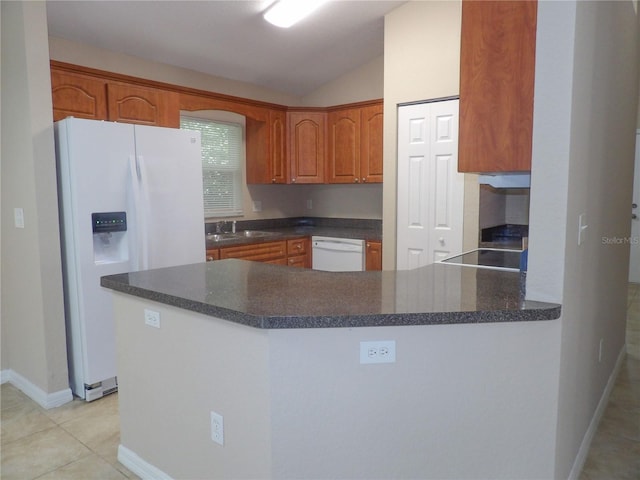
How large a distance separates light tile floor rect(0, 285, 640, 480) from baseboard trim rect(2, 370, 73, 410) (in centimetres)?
3

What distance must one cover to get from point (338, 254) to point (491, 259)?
2.20m

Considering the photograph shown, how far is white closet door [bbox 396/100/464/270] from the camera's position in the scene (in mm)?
→ 3713

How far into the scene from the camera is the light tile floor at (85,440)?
83.7 inches

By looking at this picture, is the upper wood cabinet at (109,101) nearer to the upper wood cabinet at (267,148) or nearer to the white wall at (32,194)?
the white wall at (32,194)

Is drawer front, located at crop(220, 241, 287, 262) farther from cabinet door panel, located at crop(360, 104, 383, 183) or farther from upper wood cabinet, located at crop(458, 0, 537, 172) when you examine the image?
upper wood cabinet, located at crop(458, 0, 537, 172)

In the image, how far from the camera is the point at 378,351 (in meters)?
1.50

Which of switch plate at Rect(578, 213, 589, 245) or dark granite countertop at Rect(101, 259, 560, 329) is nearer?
dark granite countertop at Rect(101, 259, 560, 329)

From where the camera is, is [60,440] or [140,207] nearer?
[60,440]

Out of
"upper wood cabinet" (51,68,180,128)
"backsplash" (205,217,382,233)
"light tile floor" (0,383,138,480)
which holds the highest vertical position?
"upper wood cabinet" (51,68,180,128)

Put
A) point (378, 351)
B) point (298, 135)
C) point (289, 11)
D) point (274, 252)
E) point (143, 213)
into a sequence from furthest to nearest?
point (298, 135) → point (274, 252) → point (289, 11) → point (143, 213) → point (378, 351)

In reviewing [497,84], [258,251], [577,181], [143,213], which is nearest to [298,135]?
[258,251]

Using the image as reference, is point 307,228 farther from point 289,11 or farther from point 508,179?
point 508,179

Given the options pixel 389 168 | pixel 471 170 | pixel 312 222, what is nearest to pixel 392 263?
pixel 389 168

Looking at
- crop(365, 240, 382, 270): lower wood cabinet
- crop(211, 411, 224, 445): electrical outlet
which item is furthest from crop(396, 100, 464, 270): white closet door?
crop(211, 411, 224, 445): electrical outlet
